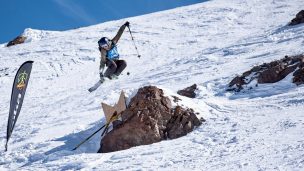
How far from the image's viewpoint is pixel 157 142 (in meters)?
9.79

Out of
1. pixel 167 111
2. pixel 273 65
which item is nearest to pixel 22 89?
pixel 167 111

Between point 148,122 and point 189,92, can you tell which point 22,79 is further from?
point 189,92

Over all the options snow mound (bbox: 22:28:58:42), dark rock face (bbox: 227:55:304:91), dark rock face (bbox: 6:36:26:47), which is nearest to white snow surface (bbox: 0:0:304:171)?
snow mound (bbox: 22:28:58:42)

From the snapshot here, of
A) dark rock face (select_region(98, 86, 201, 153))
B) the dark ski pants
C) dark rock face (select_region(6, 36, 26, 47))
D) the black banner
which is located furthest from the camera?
dark rock face (select_region(6, 36, 26, 47))

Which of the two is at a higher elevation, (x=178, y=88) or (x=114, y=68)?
(x=114, y=68)

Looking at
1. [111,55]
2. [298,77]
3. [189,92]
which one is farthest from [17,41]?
[298,77]

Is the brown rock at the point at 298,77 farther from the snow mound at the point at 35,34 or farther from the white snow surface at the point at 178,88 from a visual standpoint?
the snow mound at the point at 35,34

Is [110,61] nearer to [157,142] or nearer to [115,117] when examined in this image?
[115,117]

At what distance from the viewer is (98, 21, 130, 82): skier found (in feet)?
43.2

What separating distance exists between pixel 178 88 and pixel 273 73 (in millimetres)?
3981

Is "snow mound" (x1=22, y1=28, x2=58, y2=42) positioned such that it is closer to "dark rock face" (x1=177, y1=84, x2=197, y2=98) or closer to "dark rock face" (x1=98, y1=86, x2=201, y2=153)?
"dark rock face" (x1=177, y1=84, x2=197, y2=98)

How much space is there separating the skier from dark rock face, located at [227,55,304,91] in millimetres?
3911

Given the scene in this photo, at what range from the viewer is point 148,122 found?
1014cm

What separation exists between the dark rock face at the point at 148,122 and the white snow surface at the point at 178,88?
1.44 feet
